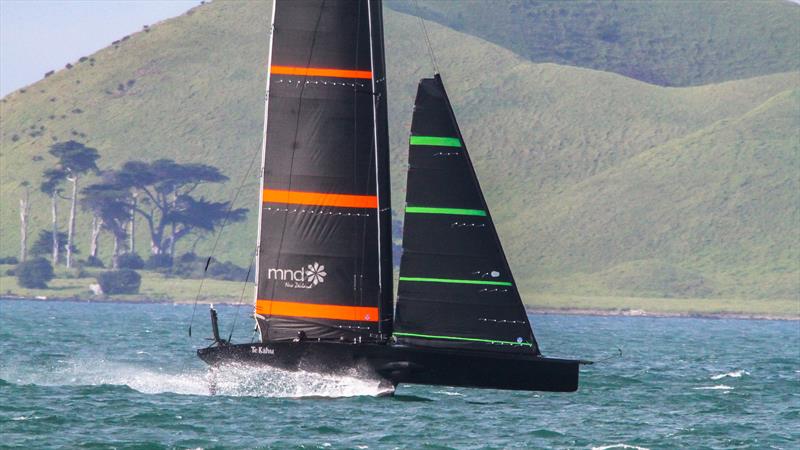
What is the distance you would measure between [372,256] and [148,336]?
45.1 m

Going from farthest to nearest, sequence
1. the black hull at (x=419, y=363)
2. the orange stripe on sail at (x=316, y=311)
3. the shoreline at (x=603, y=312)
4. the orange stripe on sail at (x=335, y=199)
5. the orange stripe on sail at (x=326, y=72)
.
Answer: the shoreline at (x=603, y=312)
the orange stripe on sail at (x=316, y=311)
the orange stripe on sail at (x=335, y=199)
the orange stripe on sail at (x=326, y=72)
the black hull at (x=419, y=363)

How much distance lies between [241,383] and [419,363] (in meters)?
4.56

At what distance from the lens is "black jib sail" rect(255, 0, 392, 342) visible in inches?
1441

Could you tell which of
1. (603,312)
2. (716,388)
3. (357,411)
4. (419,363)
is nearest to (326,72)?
(419,363)

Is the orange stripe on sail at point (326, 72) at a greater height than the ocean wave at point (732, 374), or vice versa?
the orange stripe on sail at point (326, 72)

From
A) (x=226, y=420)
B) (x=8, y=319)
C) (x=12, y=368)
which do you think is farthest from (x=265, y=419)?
(x=8, y=319)

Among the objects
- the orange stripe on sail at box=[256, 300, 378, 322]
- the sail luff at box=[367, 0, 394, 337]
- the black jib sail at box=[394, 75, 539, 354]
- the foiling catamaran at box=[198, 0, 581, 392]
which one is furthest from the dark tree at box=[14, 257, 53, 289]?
the black jib sail at box=[394, 75, 539, 354]

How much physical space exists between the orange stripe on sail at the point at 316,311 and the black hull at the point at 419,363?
3.16ft

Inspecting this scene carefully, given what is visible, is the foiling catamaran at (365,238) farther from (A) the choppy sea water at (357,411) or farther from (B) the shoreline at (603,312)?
(B) the shoreline at (603,312)

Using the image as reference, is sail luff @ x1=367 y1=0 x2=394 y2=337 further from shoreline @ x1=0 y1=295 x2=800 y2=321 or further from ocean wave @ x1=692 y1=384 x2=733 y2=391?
shoreline @ x1=0 y1=295 x2=800 y2=321

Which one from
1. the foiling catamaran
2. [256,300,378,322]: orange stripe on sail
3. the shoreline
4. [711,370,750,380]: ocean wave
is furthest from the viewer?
the shoreline

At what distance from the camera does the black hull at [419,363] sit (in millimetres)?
35750

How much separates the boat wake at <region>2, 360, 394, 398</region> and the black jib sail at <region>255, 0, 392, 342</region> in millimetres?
1052

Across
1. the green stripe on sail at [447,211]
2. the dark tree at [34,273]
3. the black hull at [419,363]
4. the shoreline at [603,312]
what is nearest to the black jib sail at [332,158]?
the black hull at [419,363]
